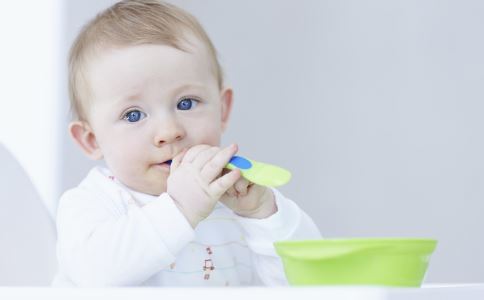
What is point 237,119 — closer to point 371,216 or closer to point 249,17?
point 249,17

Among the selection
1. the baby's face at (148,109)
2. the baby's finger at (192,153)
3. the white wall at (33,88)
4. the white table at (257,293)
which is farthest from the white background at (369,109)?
the white table at (257,293)

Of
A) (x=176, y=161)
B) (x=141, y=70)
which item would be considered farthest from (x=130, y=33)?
(x=176, y=161)

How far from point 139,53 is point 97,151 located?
153mm

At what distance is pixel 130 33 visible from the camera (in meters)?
0.98

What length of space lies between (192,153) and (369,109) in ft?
3.03

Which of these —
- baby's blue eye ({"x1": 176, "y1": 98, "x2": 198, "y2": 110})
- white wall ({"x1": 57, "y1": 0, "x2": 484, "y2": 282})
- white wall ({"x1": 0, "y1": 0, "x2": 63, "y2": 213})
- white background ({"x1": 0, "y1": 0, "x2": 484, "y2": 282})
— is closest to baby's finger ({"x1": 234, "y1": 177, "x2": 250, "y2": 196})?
baby's blue eye ({"x1": 176, "y1": 98, "x2": 198, "y2": 110})

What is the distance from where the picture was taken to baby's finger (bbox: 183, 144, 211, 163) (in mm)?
891

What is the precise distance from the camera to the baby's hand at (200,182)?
2.78ft

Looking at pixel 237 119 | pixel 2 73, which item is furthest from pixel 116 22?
pixel 237 119

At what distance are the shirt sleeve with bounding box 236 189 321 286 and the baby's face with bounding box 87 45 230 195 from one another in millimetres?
107

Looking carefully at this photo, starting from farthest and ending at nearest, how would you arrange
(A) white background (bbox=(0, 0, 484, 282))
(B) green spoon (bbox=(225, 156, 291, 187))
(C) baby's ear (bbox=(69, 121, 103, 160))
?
(A) white background (bbox=(0, 0, 484, 282)) → (C) baby's ear (bbox=(69, 121, 103, 160)) → (B) green spoon (bbox=(225, 156, 291, 187))

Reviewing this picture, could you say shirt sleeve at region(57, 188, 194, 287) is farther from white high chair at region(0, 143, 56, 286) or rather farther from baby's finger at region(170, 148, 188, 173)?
white high chair at region(0, 143, 56, 286)

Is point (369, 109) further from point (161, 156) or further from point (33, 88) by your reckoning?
point (161, 156)

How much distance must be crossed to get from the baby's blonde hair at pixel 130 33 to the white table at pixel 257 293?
0.40m
